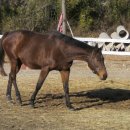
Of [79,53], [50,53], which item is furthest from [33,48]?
[79,53]

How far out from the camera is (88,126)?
33.1 ft

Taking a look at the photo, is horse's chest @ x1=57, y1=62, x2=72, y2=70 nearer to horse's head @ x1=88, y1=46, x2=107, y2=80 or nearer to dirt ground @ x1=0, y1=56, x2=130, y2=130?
horse's head @ x1=88, y1=46, x2=107, y2=80

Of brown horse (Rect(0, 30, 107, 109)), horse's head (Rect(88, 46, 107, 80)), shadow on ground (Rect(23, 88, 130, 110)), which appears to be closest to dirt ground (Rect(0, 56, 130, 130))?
shadow on ground (Rect(23, 88, 130, 110))

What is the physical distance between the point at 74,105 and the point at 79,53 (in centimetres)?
136

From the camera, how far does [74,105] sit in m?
12.5

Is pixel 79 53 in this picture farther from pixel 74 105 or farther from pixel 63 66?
pixel 74 105

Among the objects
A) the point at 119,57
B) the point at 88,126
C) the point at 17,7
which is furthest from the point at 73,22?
the point at 88,126

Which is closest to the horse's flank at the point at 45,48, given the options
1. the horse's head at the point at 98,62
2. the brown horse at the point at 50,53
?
the brown horse at the point at 50,53

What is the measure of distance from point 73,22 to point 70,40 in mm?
19199

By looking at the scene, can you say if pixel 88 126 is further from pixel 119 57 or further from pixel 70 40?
pixel 119 57

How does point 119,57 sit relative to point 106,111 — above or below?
below

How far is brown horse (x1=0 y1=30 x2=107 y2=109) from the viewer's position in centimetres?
1161

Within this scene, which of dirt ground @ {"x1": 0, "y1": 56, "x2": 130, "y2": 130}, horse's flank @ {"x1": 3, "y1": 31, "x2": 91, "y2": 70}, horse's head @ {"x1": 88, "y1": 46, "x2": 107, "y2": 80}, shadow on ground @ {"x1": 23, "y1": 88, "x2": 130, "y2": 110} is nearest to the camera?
dirt ground @ {"x1": 0, "y1": 56, "x2": 130, "y2": 130}

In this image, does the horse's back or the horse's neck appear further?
the horse's back
